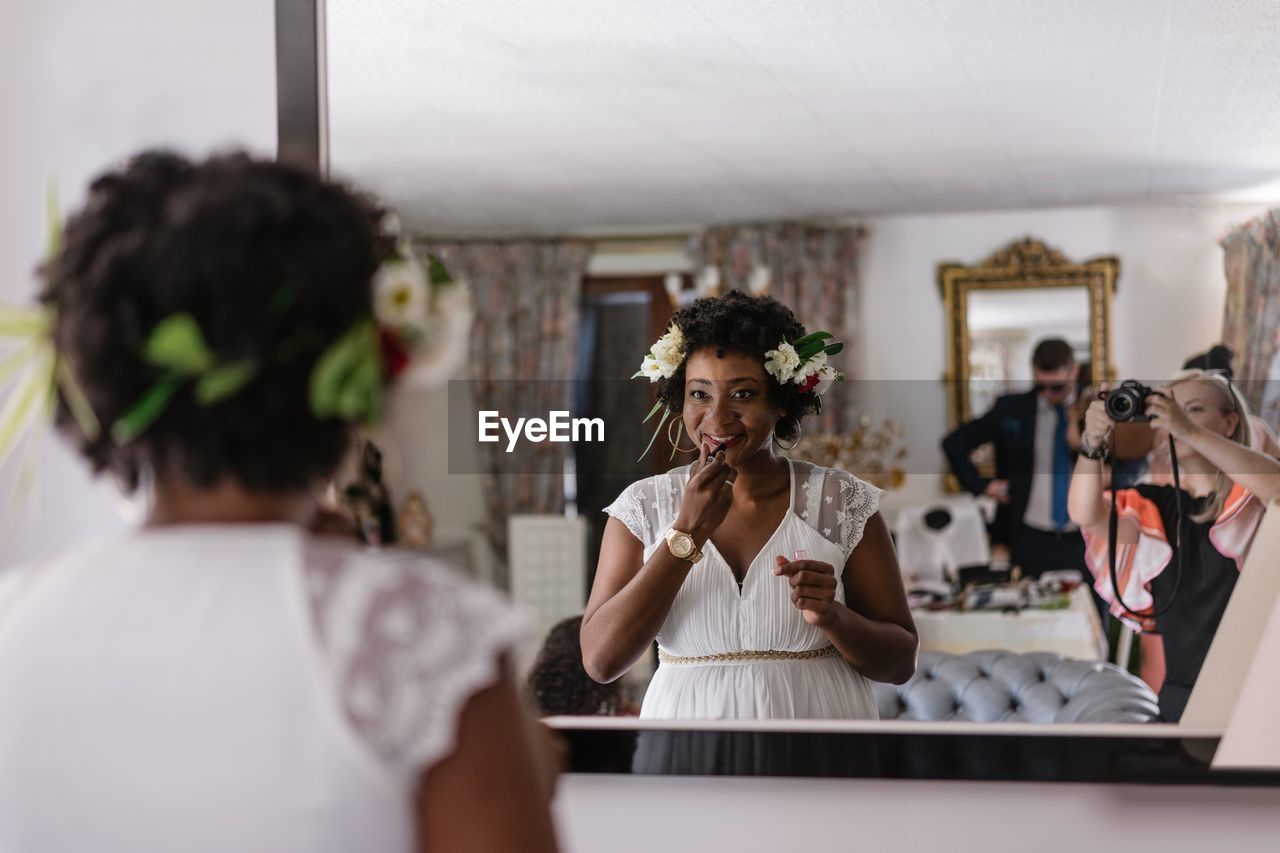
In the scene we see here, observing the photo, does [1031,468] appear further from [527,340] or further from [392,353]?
[392,353]

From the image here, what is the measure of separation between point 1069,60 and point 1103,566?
67cm

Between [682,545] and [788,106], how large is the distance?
0.62 metres

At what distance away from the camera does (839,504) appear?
1.65 metres

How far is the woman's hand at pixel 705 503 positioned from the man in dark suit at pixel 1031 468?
299 mm

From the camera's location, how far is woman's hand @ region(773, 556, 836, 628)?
1623 millimetres

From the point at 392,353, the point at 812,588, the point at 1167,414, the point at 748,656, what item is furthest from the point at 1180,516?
the point at 392,353

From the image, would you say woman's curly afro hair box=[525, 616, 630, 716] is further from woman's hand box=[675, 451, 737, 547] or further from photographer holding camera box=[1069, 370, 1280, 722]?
photographer holding camera box=[1069, 370, 1280, 722]

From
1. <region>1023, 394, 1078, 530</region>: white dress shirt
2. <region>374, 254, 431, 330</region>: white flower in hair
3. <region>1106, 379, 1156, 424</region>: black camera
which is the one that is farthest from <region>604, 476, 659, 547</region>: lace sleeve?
<region>374, 254, 431, 330</region>: white flower in hair

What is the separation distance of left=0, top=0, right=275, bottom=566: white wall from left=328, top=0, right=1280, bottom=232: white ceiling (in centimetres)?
18

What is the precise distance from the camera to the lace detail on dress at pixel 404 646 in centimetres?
68

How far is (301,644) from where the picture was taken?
0.69 m

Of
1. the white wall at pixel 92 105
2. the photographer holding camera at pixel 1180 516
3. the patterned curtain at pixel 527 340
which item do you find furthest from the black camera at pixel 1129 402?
the white wall at pixel 92 105

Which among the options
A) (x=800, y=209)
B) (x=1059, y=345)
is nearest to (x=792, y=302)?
(x=800, y=209)

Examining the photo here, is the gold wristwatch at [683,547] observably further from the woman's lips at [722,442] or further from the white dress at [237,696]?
the white dress at [237,696]
